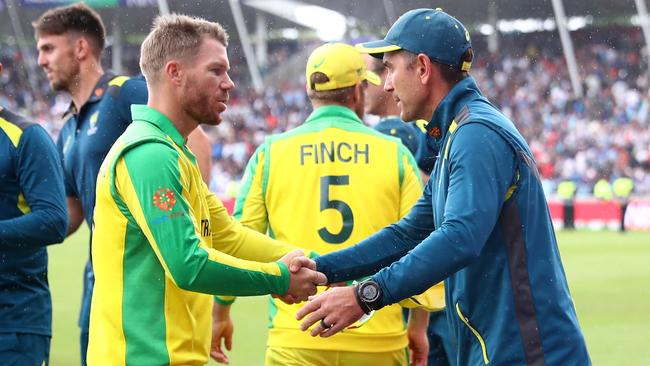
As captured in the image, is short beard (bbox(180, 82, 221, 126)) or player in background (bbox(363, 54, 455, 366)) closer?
short beard (bbox(180, 82, 221, 126))

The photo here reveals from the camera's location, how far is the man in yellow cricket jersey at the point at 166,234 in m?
3.75

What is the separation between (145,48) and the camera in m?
4.28

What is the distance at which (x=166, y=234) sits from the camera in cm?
372

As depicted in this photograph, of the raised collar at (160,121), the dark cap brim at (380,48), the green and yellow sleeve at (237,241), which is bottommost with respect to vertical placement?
the green and yellow sleeve at (237,241)

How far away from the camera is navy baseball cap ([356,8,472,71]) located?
4.15 m

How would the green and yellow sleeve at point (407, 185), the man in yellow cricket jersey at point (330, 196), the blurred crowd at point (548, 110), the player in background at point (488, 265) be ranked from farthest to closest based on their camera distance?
the blurred crowd at point (548, 110) → the green and yellow sleeve at point (407, 185) → the man in yellow cricket jersey at point (330, 196) → the player in background at point (488, 265)

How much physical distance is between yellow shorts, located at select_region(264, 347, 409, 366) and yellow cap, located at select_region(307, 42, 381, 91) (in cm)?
147

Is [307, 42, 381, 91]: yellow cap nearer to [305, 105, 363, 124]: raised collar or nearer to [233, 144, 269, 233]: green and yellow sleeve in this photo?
[305, 105, 363, 124]: raised collar

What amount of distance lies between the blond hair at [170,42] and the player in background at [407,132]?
259 centimetres

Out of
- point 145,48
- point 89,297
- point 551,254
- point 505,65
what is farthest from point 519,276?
point 505,65

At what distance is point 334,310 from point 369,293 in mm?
168

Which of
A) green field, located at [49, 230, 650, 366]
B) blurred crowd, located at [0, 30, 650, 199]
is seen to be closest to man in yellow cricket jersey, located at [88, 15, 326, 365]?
green field, located at [49, 230, 650, 366]

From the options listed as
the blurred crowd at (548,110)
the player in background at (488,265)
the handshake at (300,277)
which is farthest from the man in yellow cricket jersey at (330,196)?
the blurred crowd at (548,110)

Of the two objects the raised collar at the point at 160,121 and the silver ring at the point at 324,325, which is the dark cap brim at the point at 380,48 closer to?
the raised collar at the point at 160,121
